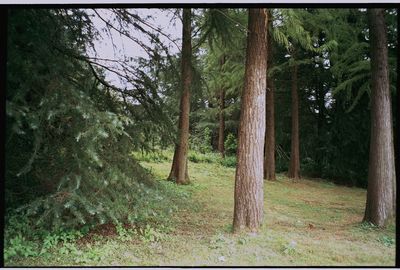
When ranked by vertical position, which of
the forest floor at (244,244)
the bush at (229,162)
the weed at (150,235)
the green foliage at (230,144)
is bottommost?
the forest floor at (244,244)

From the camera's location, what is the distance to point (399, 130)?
4793 mm

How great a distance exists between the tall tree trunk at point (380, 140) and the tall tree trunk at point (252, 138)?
230 cm

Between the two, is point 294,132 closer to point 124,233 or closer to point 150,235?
point 150,235

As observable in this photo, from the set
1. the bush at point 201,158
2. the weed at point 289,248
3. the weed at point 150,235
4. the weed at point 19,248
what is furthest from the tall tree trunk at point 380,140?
the bush at point 201,158

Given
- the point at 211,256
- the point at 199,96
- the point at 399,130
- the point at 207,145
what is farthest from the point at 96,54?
the point at 207,145

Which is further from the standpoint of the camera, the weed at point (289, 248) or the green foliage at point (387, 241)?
the green foliage at point (387, 241)

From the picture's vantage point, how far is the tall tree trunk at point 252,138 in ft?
16.2

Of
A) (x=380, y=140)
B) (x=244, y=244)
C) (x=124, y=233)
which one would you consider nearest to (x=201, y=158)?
(x=380, y=140)

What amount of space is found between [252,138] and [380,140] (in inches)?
99.4

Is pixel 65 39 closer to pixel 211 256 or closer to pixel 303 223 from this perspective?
pixel 211 256

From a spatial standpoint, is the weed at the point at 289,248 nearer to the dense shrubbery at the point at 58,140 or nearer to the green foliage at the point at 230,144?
the dense shrubbery at the point at 58,140

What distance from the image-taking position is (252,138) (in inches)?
194

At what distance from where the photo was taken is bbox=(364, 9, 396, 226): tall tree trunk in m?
5.75

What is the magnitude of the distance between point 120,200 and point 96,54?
2.50 meters
